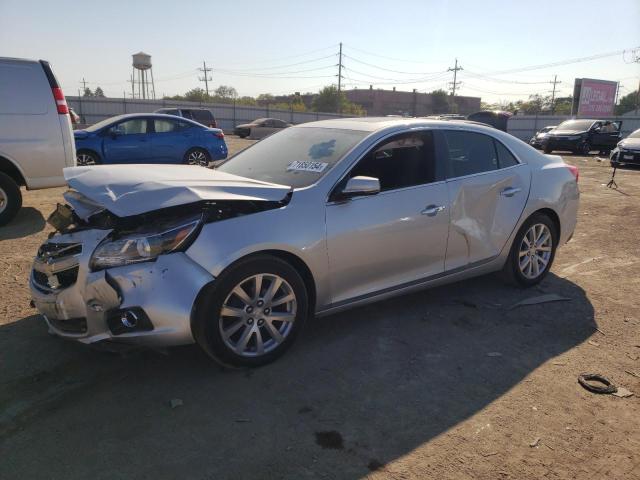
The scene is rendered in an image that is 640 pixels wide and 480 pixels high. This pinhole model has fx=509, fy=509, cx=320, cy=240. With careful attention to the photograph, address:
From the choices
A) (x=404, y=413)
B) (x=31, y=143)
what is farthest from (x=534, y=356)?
(x=31, y=143)

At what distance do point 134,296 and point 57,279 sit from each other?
68cm

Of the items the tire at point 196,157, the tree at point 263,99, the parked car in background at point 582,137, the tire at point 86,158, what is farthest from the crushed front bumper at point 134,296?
the tree at point 263,99

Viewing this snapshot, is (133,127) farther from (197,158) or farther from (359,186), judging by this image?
(359,186)

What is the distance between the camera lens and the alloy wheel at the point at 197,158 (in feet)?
41.5

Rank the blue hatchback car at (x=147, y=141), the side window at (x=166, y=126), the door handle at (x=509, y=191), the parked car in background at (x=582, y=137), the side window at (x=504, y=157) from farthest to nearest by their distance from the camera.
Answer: the parked car in background at (x=582, y=137) → the side window at (x=166, y=126) → the blue hatchback car at (x=147, y=141) → the side window at (x=504, y=157) → the door handle at (x=509, y=191)

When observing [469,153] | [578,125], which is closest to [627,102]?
[578,125]

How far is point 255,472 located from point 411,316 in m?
2.20

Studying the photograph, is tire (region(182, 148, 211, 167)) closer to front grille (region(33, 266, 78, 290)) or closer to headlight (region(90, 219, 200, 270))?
front grille (region(33, 266, 78, 290))

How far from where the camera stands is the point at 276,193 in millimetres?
3361

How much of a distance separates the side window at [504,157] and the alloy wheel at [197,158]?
9.24 m

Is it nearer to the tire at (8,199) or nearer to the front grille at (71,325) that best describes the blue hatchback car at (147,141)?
the tire at (8,199)

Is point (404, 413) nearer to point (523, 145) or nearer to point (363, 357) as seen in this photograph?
point (363, 357)

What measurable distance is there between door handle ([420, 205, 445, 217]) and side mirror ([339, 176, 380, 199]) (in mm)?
602

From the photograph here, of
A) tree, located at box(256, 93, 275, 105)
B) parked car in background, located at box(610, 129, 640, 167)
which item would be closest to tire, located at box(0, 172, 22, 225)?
parked car in background, located at box(610, 129, 640, 167)
